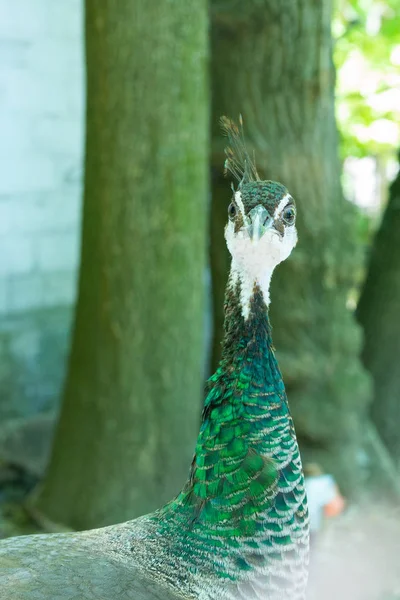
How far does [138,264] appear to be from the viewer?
3205mm

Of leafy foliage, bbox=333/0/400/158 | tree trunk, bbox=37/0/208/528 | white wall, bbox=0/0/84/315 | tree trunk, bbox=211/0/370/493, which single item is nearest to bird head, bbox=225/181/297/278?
tree trunk, bbox=37/0/208/528

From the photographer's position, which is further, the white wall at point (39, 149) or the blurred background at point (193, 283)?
the white wall at point (39, 149)

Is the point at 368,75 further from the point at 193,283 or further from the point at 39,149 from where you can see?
the point at 193,283

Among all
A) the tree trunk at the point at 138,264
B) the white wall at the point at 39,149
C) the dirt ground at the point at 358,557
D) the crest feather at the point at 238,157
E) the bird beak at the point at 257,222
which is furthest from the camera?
the white wall at the point at 39,149

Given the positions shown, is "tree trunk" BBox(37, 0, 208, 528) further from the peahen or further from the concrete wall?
the concrete wall

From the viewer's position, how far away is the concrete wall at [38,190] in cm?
457

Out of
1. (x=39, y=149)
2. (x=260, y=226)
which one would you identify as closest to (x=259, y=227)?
(x=260, y=226)

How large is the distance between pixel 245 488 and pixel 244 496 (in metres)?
0.02

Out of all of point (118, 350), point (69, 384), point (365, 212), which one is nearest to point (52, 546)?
point (118, 350)

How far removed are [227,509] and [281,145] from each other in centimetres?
194

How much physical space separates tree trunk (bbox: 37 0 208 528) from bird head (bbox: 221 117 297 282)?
4.21 ft

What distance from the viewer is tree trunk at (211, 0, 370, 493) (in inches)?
136

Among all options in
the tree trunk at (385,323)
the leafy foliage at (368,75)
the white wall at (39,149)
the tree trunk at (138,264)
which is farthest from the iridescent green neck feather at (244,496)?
the leafy foliage at (368,75)

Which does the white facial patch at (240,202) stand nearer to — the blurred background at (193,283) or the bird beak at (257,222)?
the bird beak at (257,222)
